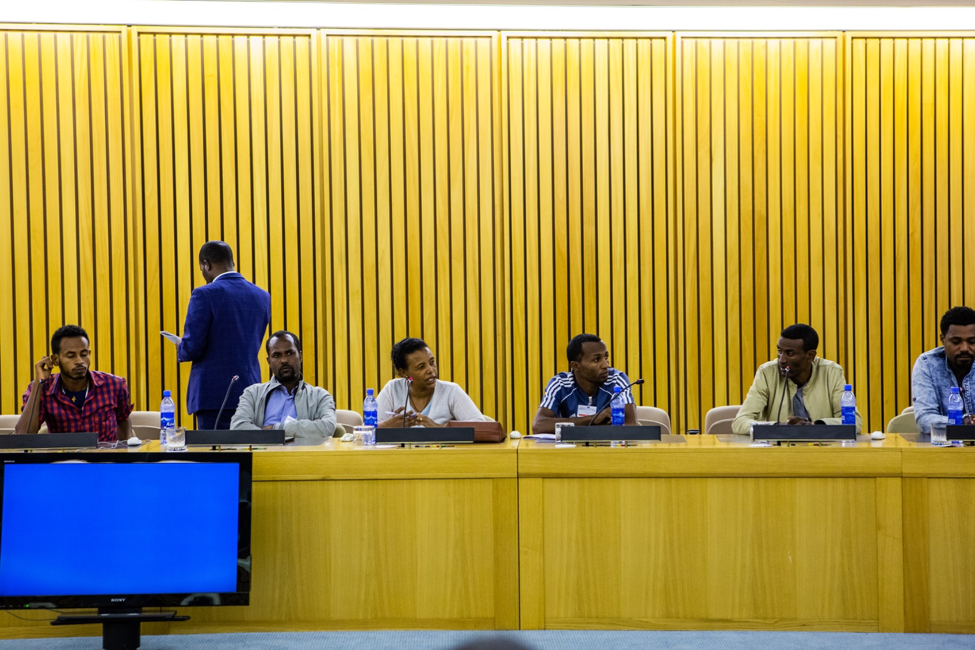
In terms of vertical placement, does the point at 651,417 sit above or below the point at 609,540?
above

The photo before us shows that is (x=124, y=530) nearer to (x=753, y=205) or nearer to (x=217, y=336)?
(x=217, y=336)

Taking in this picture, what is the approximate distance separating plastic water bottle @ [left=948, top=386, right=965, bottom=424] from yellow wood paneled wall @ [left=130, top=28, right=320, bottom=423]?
3.97m

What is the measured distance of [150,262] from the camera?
614 centimetres

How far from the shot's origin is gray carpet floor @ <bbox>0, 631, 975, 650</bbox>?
312 cm

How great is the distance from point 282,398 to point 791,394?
2448mm

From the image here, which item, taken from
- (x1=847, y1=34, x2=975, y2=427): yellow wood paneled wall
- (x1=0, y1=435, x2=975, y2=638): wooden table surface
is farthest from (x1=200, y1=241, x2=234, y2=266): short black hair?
(x1=847, y1=34, x2=975, y2=427): yellow wood paneled wall

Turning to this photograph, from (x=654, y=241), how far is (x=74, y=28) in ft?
13.8

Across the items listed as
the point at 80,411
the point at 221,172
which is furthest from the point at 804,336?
the point at 221,172

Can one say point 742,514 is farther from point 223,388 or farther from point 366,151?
point 366,151

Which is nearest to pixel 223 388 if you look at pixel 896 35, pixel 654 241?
pixel 654 241

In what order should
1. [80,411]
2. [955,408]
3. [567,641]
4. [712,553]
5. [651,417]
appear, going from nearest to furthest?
[567,641] → [712,553] → [955,408] → [80,411] → [651,417]

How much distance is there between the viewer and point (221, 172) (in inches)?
245

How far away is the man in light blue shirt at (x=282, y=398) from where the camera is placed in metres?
4.17

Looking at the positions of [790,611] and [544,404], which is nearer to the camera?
[790,611]
